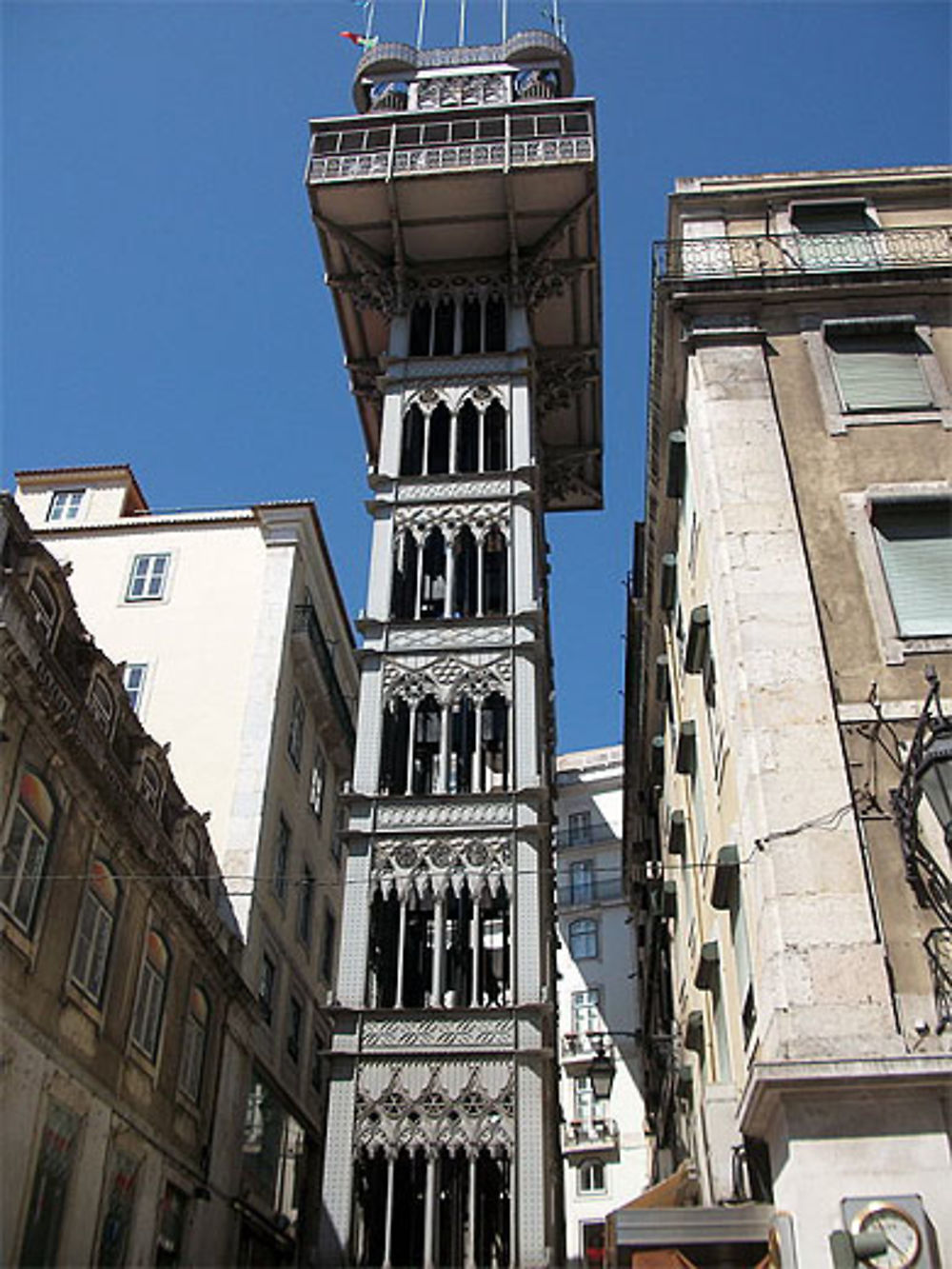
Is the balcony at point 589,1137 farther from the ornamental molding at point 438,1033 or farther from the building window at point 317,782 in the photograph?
the ornamental molding at point 438,1033

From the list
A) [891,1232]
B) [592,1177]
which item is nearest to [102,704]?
[891,1232]

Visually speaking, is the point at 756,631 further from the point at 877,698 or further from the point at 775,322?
the point at 775,322

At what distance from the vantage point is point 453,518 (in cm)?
2889

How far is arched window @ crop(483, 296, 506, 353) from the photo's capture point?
3316 centimetres

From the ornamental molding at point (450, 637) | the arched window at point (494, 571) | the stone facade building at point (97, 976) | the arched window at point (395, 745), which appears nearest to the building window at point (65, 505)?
the ornamental molding at point (450, 637)

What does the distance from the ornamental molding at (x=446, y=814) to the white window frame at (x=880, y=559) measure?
33.9 ft

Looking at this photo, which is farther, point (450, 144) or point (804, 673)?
point (450, 144)

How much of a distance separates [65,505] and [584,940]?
31146mm

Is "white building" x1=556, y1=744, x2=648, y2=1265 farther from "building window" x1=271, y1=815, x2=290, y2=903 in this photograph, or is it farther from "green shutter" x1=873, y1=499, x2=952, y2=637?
"green shutter" x1=873, y1=499, x2=952, y2=637

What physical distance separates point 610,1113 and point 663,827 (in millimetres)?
24204

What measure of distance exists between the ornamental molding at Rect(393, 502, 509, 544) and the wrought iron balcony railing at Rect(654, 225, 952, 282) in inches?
371

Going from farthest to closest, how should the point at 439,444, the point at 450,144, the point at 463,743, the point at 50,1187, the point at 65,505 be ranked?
the point at 450,144, the point at 65,505, the point at 439,444, the point at 463,743, the point at 50,1187

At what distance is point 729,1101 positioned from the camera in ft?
51.7

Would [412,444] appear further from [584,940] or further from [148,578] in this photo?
[584,940]
